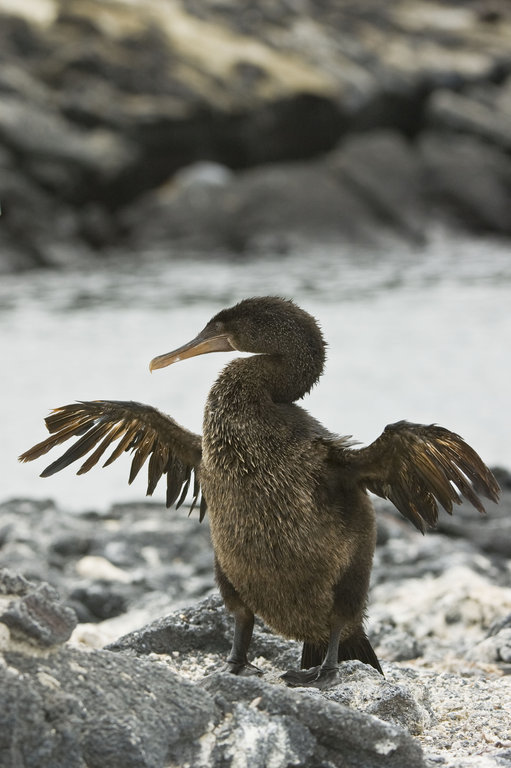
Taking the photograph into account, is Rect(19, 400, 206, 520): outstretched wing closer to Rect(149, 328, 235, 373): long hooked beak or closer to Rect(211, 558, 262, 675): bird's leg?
Rect(149, 328, 235, 373): long hooked beak

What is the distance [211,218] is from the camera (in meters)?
27.7

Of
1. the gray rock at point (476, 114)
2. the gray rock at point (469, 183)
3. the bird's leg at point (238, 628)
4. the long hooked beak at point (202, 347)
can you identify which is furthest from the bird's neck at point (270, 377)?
the gray rock at point (476, 114)

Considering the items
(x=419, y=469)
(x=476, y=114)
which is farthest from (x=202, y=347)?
(x=476, y=114)

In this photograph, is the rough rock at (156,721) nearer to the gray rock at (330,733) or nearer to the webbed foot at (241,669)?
the gray rock at (330,733)

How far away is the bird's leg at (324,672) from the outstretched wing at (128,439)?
0.82 meters

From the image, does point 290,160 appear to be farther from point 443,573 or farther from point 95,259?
point 443,573

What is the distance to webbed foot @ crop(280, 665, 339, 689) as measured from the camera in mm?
3729

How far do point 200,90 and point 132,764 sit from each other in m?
28.3

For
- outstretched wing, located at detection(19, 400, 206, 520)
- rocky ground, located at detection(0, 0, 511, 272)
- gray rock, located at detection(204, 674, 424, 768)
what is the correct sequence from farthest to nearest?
rocky ground, located at detection(0, 0, 511, 272) < outstretched wing, located at detection(19, 400, 206, 520) < gray rock, located at detection(204, 674, 424, 768)

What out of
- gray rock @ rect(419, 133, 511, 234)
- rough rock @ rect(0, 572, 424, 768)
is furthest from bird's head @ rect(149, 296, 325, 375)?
gray rock @ rect(419, 133, 511, 234)

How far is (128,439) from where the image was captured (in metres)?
4.21

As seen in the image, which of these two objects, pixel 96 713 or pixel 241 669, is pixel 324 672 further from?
pixel 96 713

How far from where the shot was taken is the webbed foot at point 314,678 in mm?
3729

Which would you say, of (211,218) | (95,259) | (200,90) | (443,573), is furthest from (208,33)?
(443,573)
